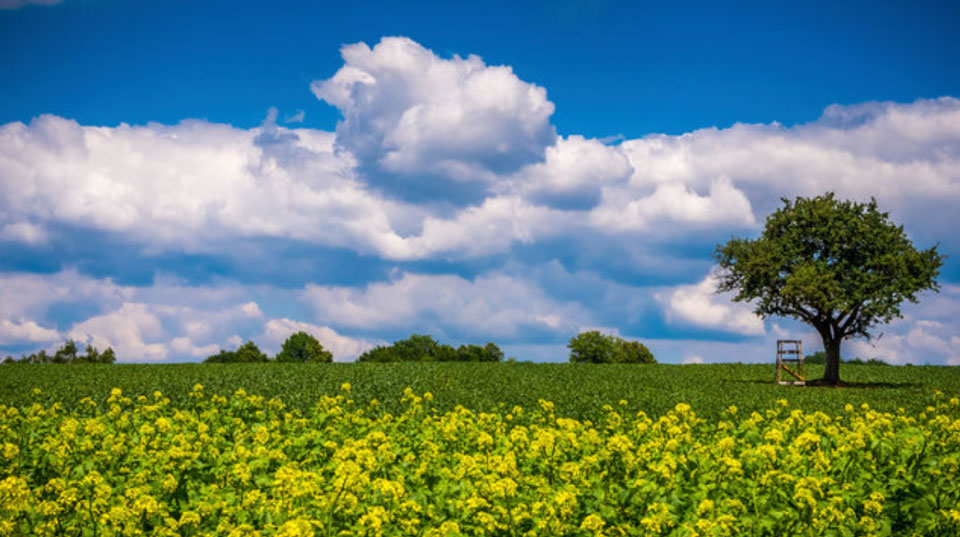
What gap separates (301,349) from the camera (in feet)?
A: 337

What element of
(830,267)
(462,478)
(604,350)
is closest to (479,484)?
(462,478)

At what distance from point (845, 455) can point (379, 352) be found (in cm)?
8946

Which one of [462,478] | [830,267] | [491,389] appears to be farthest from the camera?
[830,267]

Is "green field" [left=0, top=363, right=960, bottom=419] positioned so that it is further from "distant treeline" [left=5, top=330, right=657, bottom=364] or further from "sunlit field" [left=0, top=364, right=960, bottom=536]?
"distant treeline" [left=5, top=330, right=657, bottom=364]

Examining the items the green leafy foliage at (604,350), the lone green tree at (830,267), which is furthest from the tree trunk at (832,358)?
the green leafy foliage at (604,350)

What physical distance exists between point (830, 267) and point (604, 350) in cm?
5367

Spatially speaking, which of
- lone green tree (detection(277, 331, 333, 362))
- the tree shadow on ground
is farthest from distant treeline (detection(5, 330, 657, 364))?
the tree shadow on ground

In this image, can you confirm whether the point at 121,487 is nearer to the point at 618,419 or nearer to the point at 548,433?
the point at 548,433

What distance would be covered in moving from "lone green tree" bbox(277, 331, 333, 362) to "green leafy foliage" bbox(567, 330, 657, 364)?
36058mm

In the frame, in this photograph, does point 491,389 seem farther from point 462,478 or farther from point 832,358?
point 832,358

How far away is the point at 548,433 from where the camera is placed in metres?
11.4

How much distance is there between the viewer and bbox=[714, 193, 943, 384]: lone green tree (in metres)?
42.7

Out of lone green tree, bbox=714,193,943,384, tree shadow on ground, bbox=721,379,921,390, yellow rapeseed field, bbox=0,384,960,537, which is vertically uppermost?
lone green tree, bbox=714,193,943,384

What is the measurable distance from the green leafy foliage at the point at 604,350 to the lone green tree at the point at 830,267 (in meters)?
50.1
